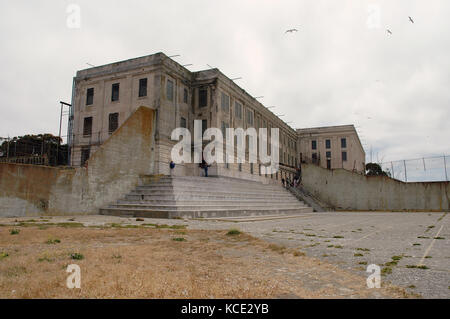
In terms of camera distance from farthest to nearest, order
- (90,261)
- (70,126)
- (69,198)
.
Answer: (70,126), (69,198), (90,261)

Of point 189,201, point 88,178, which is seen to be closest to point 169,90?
point 189,201

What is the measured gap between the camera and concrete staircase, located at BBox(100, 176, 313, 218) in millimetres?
14084

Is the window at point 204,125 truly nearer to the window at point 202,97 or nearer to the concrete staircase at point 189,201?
the window at point 202,97

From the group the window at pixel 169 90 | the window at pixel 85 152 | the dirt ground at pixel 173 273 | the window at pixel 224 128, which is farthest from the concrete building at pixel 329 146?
the dirt ground at pixel 173 273

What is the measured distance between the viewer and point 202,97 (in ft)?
102

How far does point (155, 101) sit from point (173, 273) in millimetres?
24428

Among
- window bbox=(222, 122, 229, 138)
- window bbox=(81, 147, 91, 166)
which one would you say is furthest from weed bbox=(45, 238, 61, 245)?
window bbox=(222, 122, 229, 138)

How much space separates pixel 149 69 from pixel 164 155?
7.81m

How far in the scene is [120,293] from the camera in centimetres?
278

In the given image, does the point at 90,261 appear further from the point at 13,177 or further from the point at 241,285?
the point at 13,177

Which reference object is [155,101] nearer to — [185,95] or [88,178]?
[185,95]

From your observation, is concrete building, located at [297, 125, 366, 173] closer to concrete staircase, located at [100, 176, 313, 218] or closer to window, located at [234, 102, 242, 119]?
window, located at [234, 102, 242, 119]
